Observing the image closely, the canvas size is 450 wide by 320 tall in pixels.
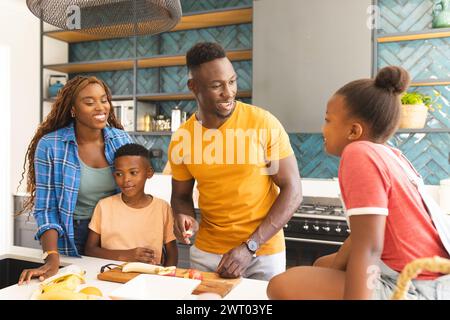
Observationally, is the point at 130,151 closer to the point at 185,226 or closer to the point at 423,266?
the point at 185,226

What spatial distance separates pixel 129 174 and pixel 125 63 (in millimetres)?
2528

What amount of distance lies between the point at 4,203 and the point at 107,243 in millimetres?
2632

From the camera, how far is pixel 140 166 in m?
1.65

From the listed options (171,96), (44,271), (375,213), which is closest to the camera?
(375,213)

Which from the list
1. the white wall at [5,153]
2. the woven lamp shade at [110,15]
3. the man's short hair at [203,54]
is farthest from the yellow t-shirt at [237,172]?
the white wall at [5,153]

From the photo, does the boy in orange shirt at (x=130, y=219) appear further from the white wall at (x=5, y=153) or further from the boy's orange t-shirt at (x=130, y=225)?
→ the white wall at (x=5, y=153)

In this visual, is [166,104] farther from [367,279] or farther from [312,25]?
[367,279]

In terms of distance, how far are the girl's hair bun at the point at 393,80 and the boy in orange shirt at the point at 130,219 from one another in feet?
3.41

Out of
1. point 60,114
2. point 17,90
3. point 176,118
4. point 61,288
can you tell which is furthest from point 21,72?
point 61,288

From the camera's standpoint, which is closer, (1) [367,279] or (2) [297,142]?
(1) [367,279]

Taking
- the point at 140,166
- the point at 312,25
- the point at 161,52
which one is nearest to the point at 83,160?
the point at 140,166

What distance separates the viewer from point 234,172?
1504mm

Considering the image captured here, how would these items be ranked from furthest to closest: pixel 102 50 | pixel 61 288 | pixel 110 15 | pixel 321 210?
pixel 102 50, pixel 321 210, pixel 110 15, pixel 61 288
